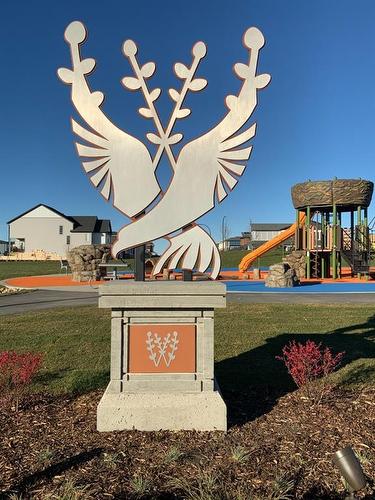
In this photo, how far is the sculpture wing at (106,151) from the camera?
448 cm

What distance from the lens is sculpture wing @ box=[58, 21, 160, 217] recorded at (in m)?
4.48

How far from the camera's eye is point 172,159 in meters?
4.60

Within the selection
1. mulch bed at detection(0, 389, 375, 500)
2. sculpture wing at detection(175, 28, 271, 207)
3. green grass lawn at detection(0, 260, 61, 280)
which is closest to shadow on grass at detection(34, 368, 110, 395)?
mulch bed at detection(0, 389, 375, 500)

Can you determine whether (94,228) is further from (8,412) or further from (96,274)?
(8,412)

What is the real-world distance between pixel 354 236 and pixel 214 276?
2195 centimetres

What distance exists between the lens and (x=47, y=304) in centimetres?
1324

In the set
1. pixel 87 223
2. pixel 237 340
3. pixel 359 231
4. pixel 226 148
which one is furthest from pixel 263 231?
pixel 226 148

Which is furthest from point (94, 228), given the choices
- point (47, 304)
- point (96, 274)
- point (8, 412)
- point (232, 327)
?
point (8, 412)

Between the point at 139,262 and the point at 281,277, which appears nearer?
the point at 139,262

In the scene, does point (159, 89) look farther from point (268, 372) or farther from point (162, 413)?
point (268, 372)

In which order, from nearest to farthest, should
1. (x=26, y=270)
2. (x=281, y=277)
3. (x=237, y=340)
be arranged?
(x=237, y=340), (x=281, y=277), (x=26, y=270)

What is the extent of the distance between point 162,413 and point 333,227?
20181mm

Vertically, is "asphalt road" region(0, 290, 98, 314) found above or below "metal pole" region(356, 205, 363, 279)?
below

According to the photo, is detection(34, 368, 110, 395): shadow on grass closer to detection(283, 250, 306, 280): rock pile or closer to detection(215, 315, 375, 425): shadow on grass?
detection(215, 315, 375, 425): shadow on grass
